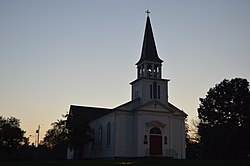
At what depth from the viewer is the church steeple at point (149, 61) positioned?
162ft

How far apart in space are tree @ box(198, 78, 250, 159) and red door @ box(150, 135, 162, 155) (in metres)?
9.04

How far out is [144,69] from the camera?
49.5m

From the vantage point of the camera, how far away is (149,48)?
50719 millimetres

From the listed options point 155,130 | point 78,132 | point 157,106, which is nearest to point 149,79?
point 157,106

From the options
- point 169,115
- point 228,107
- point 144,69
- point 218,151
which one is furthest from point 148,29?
point 218,151

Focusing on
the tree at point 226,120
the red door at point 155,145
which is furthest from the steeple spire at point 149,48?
the tree at point 226,120

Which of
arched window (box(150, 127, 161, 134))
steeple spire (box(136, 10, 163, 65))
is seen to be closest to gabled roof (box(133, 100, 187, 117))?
arched window (box(150, 127, 161, 134))

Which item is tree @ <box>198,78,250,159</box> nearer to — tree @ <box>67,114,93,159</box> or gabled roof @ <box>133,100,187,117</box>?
gabled roof @ <box>133,100,187,117</box>

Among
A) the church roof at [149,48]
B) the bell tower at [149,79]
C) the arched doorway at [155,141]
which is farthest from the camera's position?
the church roof at [149,48]

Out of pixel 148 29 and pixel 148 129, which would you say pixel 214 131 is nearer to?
pixel 148 129

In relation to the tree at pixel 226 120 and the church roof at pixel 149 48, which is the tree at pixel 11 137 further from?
the tree at pixel 226 120

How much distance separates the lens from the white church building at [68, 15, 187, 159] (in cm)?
4653

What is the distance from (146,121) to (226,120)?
1348 centimetres

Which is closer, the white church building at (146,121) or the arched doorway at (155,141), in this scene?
the white church building at (146,121)
